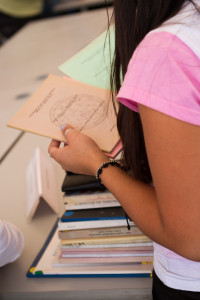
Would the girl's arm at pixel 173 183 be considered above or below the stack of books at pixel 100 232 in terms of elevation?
above

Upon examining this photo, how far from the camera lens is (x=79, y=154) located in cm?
78

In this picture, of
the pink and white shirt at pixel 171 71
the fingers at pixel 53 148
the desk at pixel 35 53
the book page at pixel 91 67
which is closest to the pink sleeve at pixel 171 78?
the pink and white shirt at pixel 171 71

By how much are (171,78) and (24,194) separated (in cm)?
87

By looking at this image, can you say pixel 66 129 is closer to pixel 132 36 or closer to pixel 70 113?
pixel 70 113

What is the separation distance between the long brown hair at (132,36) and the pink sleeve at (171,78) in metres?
0.07

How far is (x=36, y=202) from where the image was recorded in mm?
1128

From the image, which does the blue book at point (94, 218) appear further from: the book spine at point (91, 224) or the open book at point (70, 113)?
the open book at point (70, 113)

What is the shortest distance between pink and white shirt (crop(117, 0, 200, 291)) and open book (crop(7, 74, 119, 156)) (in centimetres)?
30

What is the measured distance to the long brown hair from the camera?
577mm

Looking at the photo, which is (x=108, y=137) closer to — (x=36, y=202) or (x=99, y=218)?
(x=99, y=218)

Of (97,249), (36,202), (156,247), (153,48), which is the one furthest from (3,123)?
(153,48)

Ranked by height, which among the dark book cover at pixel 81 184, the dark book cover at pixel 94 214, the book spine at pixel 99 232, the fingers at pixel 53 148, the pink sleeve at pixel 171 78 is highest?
the pink sleeve at pixel 171 78

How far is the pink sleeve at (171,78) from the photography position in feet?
1.65

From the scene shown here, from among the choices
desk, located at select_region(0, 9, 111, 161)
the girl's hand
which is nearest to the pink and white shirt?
the girl's hand
